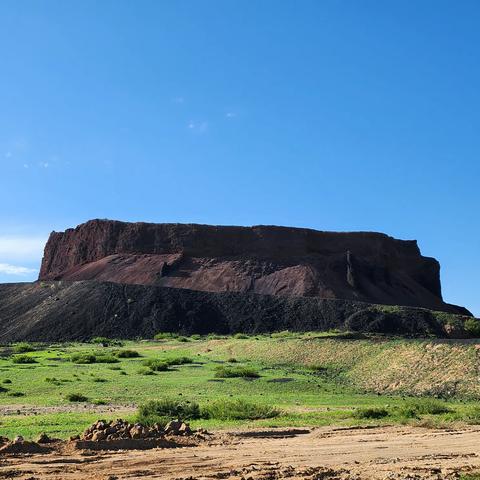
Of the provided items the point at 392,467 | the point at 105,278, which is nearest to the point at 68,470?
the point at 392,467

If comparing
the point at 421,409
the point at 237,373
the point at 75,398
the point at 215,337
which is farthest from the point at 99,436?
the point at 215,337

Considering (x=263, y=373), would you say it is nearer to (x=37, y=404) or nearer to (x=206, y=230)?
(x=37, y=404)

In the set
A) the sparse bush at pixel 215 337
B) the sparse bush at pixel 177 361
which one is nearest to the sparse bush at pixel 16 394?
the sparse bush at pixel 177 361

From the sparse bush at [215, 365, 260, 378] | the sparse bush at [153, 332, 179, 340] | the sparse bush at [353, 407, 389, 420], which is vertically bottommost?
the sparse bush at [353, 407, 389, 420]

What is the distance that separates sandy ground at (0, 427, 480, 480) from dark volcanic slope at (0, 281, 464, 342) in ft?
163

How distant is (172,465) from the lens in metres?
13.0

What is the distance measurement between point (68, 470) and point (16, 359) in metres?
33.5

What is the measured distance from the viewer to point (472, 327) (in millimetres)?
66875

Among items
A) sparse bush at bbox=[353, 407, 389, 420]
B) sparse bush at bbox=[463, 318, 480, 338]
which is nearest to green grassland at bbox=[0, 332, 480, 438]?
sparse bush at bbox=[353, 407, 389, 420]

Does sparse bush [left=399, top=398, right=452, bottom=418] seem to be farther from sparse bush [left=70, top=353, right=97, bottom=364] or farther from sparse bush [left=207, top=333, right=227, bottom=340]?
sparse bush [left=207, top=333, right=227, bottom=340]

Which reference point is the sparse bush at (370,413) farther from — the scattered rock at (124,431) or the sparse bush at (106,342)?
the sparse bush at (106,342)

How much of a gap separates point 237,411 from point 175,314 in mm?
53687

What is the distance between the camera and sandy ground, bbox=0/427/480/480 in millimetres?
12062

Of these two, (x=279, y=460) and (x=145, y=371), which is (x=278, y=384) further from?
(x=279, y=460)
